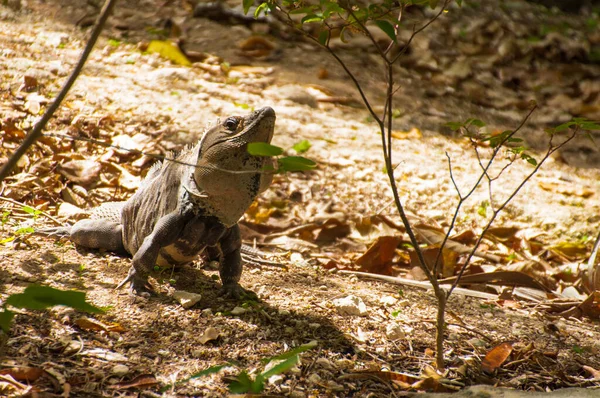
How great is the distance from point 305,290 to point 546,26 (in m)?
9.10

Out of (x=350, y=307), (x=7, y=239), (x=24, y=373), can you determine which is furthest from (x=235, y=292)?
(x=7, y=239)

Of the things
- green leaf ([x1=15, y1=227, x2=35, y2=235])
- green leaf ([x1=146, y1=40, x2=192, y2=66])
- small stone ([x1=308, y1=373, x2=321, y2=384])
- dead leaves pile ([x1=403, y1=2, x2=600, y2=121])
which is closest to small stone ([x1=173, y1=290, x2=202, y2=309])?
small stone ([x1=308, y1=373, x2=321, y2=384])

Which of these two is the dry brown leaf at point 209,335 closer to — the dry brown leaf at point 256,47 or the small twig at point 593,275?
the small twig at point 593,275

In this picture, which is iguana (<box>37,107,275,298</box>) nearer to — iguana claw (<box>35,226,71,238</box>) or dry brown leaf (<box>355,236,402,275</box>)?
iguana claw (<box>35,226,71,238</box>)

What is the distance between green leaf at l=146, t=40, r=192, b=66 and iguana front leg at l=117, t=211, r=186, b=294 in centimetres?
438

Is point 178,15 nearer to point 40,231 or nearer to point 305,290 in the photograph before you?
point 40,231

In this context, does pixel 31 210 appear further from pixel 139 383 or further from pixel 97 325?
pixel 139 383

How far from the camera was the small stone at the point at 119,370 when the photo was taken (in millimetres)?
2439

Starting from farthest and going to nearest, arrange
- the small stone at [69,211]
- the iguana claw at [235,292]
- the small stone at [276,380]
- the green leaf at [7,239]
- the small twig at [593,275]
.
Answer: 1. the small stone at [69,211]
2. the small twig at [593,275]
3. the green leaf at [7,239]
4. the iguana claw at [235,292]
5. the small stone at [276,380]

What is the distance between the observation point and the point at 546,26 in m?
10.8

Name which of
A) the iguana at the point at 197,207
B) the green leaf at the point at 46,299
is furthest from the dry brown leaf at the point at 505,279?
the green leaf at the point at 46,299

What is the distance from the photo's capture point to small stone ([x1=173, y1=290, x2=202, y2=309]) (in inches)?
126

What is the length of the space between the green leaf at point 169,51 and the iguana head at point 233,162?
4.42 metres

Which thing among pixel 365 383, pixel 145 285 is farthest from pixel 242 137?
pixel 365 383
